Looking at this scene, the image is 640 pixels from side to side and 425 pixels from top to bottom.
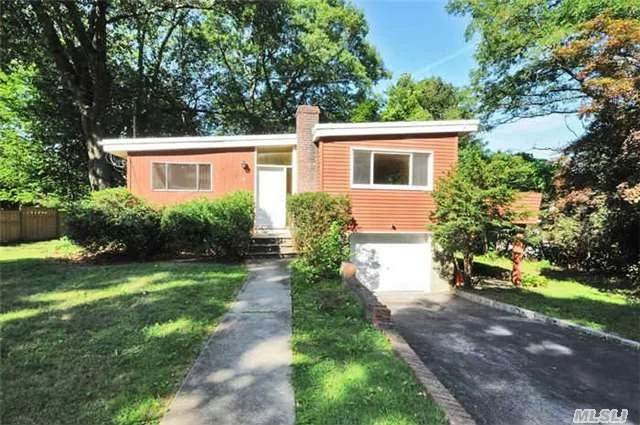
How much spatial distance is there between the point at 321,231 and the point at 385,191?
2.76 meters

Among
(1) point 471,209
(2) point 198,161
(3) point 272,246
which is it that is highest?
(2) point 198,161

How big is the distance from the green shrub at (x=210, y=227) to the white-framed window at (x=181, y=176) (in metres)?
2.80

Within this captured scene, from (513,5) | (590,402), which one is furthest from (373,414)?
(513,5)

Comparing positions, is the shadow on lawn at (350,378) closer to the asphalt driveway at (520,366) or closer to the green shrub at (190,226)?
the asphalt driveway at (520,366)

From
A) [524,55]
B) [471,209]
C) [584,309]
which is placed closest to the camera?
[584,309]

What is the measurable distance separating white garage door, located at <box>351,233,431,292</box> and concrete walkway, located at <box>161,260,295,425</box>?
6080 millimetres

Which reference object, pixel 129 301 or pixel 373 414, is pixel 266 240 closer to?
pixel 129 301

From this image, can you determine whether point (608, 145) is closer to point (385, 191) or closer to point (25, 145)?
point (385, 191)

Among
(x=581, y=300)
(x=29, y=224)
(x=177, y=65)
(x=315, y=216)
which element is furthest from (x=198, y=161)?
(x=177, y=65)

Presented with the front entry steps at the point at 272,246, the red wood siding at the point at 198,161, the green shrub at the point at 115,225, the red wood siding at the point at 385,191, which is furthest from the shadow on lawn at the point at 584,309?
the green shrub at the point at 115,225

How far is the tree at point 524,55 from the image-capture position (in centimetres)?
1503

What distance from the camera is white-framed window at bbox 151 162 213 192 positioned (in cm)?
1370

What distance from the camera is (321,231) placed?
9.70 meters

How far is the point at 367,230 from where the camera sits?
11.5 meters
